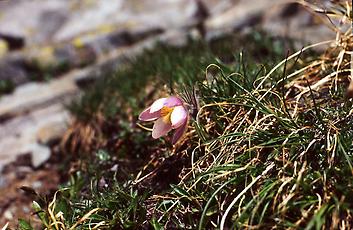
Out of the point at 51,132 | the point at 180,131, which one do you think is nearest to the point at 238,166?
the point at 180,131

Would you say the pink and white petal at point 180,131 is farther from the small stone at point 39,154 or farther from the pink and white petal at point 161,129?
the small stone at point 39,154

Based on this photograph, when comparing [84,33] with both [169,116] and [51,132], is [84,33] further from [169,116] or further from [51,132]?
[169,116]

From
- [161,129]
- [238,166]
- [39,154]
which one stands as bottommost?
[39,154]

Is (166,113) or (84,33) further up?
(166,113)

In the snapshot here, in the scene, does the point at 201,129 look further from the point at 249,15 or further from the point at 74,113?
the point at 249,15

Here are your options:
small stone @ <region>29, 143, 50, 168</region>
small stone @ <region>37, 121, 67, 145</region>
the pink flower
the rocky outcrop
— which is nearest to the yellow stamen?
the pink flower

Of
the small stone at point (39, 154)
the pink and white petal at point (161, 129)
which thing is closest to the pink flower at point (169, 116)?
the pink and white petal at point (161, 129)
